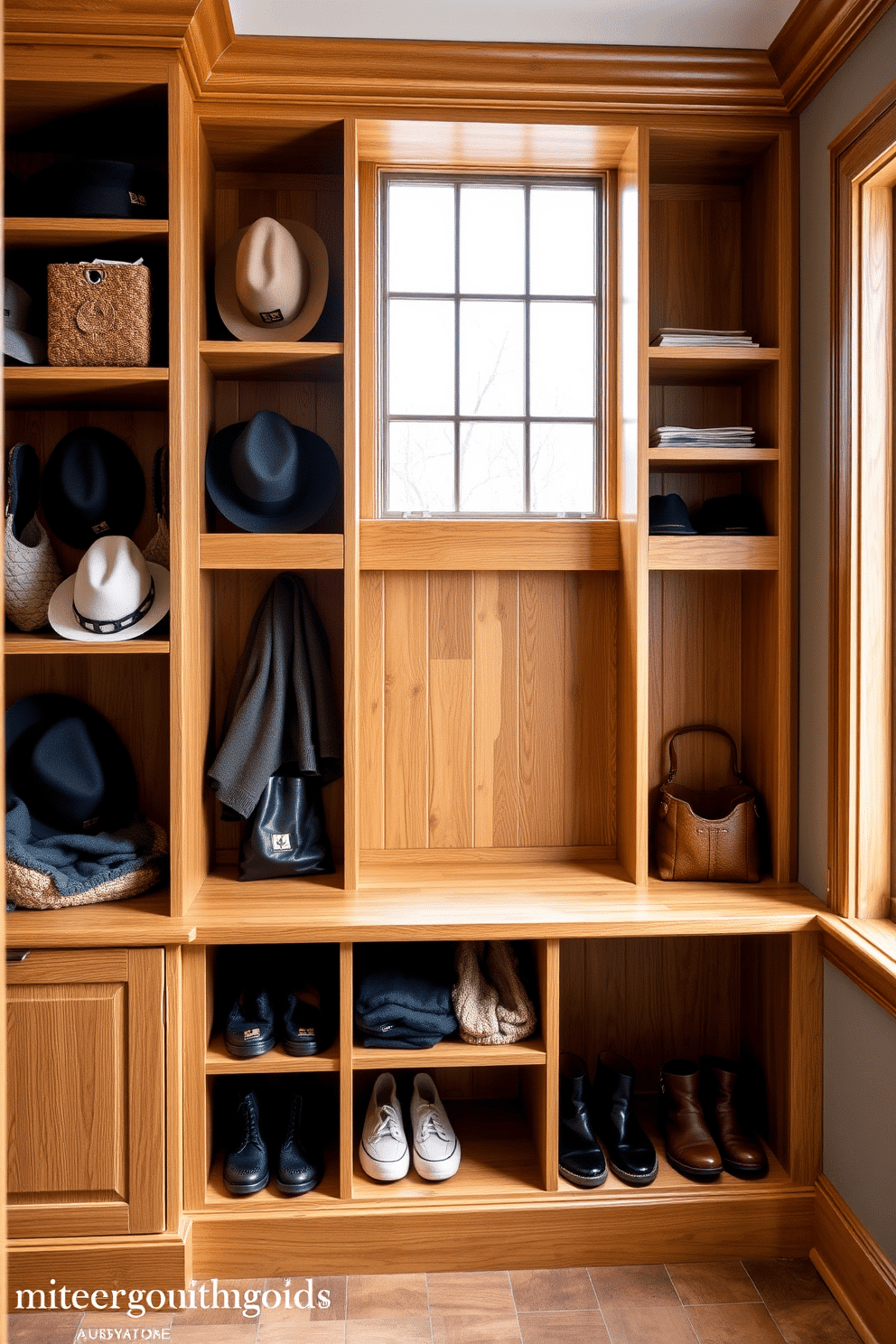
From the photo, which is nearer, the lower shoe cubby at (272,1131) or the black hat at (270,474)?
the lower shoe cubby at (272,1131)

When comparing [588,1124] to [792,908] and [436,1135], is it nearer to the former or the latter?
[436,1135]

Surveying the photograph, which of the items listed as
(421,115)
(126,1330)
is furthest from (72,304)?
(126,1330)

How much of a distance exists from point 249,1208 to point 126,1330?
308 mm

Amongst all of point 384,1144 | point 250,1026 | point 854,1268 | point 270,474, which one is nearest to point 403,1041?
point 384,1144

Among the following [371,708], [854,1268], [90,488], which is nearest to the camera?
[854,1268]

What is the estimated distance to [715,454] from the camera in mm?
2361

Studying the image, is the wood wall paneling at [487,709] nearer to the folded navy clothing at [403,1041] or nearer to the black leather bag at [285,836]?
the black leather bag at [285,836]

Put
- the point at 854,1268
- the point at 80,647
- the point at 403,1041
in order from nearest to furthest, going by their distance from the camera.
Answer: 1. the point at 854,1268
2. the point at 80,647
3. the point at 403,1041

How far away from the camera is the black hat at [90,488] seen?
233 centimetres

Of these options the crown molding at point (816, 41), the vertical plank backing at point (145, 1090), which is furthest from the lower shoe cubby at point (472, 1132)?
the crown molding at point (816, 41)

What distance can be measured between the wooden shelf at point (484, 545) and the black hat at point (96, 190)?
87 cm

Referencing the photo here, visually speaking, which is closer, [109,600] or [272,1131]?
[109,600]

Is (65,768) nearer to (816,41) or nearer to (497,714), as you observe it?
(497,714)

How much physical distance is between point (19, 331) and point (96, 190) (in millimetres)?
347
